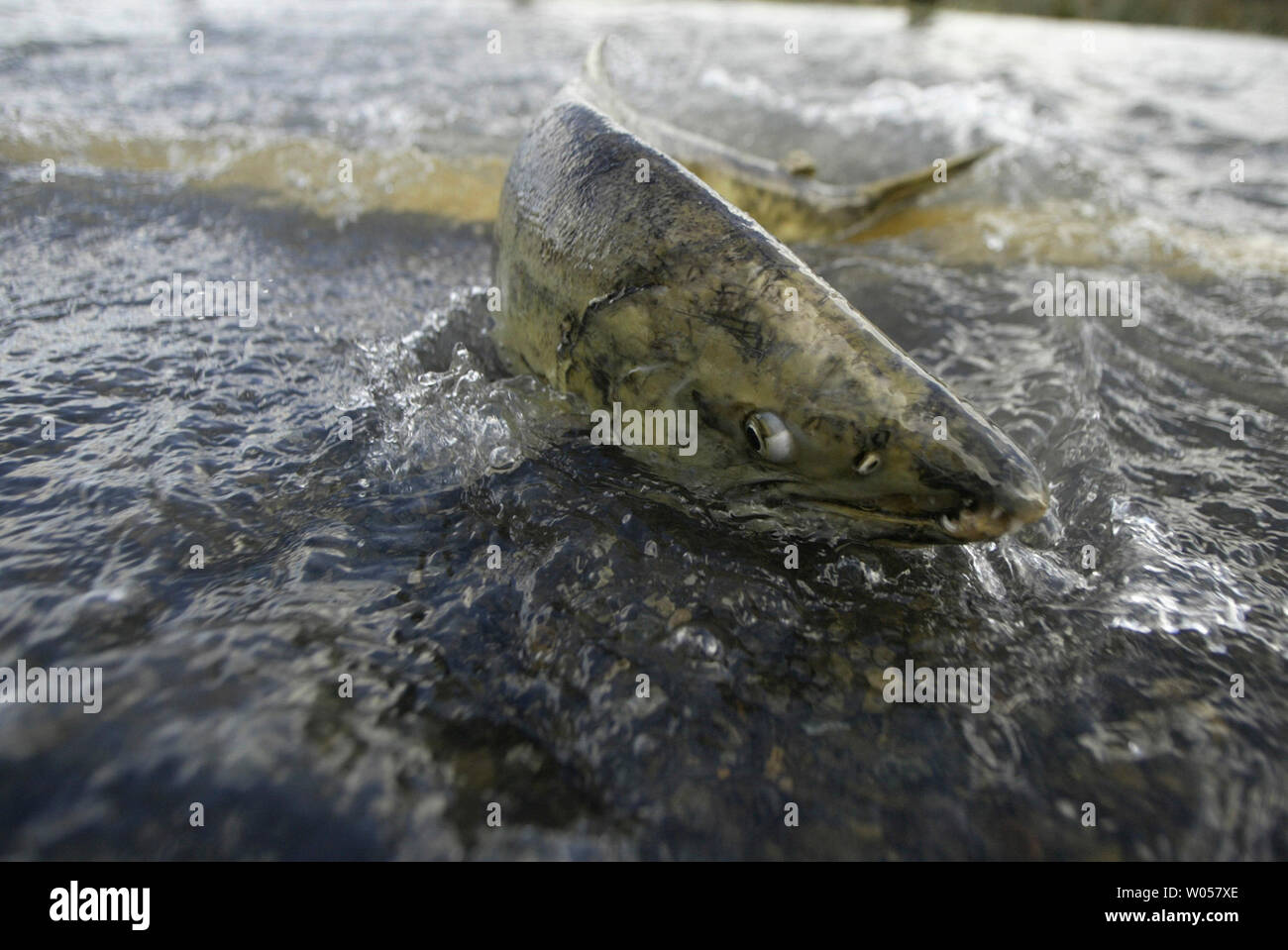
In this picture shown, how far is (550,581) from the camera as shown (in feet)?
7.00

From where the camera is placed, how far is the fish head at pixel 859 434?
1.89m

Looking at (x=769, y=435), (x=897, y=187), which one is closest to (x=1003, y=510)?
(x=769, y=435)

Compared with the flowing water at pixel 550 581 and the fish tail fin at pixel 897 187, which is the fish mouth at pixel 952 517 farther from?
the fish tail fin at pixel 897 187

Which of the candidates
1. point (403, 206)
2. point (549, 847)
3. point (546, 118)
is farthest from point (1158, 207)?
point (549, 847)

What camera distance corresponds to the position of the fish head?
1.89m

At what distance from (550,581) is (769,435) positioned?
75cm

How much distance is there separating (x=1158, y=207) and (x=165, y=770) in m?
6.76

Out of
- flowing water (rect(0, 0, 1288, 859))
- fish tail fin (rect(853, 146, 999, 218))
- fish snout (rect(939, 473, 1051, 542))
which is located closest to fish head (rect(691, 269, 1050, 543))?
fish snout (rect(939, 473, 1051, 542))

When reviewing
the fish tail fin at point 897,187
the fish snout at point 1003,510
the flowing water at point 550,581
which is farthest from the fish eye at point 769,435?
the fish tail fin at point 897,187

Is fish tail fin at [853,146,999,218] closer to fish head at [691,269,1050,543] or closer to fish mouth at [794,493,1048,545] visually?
fish head at [691,269,1050,543]

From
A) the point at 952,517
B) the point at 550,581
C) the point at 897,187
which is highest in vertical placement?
the point at 897,187

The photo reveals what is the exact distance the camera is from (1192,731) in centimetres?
183

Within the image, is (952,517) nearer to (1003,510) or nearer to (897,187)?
(1003,510)
